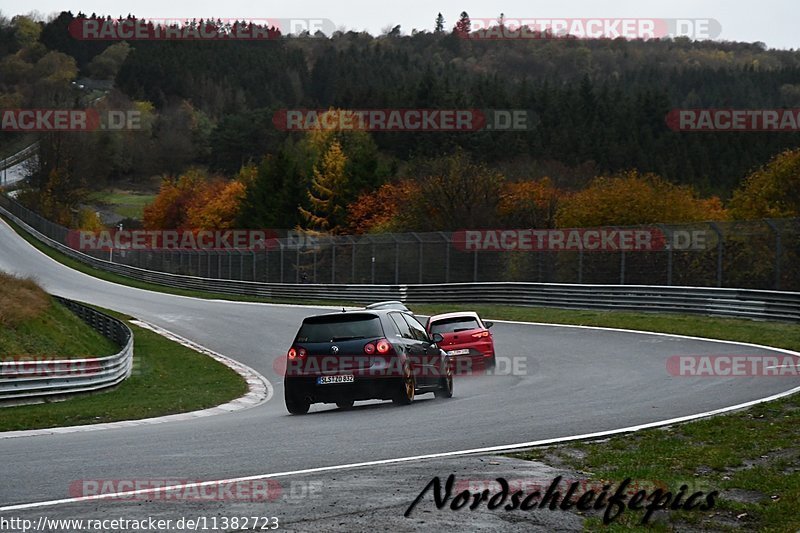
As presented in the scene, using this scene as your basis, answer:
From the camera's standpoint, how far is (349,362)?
14.8m

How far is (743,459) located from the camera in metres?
9.37

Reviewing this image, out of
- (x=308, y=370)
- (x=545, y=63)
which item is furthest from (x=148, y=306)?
(x=545, y=63)

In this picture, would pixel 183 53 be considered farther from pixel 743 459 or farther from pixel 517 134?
pixel 743 459

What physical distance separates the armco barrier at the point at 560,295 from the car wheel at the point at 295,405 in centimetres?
1697

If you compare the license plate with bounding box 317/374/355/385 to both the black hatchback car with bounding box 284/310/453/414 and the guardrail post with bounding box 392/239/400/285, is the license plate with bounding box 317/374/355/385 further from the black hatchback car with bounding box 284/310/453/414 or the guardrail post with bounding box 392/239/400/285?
the guardrail post with bounding box 392/239/400/285

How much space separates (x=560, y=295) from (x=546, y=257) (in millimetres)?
2099

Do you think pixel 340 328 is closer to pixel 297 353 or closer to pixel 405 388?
pixel 297 353

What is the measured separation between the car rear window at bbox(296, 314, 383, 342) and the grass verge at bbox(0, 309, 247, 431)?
330cm

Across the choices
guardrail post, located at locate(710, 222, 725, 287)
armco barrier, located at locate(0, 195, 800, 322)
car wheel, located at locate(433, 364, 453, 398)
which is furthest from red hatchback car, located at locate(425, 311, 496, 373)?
guardrail post, located at locate(710, 222, 725, 287)

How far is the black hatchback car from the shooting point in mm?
14828

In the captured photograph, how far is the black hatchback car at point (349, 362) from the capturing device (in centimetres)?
1483

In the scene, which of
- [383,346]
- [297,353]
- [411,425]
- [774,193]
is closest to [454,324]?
[383,346]

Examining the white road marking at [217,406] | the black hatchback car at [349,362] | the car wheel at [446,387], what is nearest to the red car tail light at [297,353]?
the black hatchback car at [349,362]

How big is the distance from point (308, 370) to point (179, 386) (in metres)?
8.67
